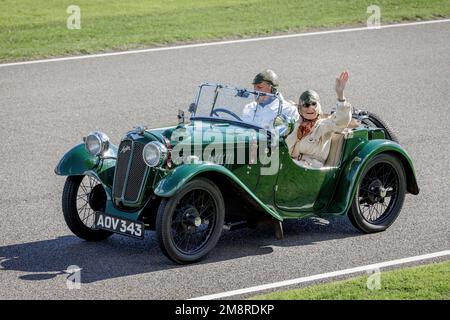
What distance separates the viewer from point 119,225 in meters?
9.12

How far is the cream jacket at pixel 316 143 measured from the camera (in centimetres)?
1005

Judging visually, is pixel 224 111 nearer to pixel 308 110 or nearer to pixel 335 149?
pixel 308 110

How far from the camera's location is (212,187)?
910cm

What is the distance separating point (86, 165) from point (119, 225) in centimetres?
86

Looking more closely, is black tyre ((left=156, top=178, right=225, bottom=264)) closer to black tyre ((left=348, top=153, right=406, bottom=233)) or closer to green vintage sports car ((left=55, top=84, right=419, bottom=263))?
green vintage sports car ((left=55, top=84, right=419, bottom=263))

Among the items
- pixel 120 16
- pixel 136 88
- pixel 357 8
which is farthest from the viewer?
pixel 357 8

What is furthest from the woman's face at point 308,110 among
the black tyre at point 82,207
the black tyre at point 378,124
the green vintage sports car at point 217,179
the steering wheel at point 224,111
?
the black tyre at point 82,207

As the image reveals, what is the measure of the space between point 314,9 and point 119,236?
408 inches

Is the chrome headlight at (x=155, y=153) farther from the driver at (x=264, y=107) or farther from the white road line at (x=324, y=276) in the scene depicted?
the white road line at (x=324, y=276)

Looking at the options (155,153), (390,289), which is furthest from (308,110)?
(390,289)

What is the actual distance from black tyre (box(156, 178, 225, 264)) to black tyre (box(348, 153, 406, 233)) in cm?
152

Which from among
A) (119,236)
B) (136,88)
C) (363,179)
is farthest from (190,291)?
(136,88)

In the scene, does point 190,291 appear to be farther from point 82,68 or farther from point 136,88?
point 82,68

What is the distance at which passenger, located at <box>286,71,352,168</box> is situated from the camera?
1006 centimetres
